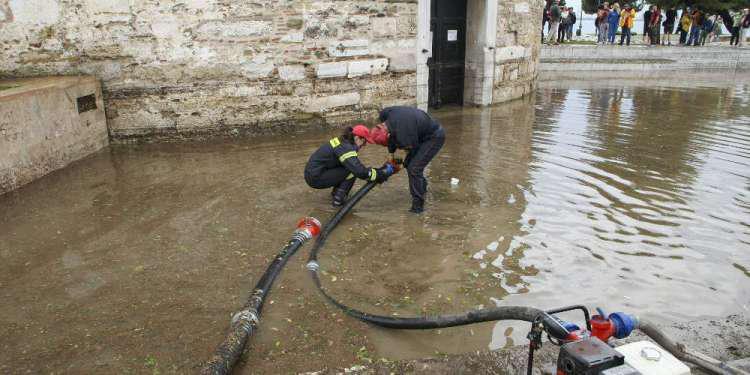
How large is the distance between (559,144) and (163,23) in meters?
6.84

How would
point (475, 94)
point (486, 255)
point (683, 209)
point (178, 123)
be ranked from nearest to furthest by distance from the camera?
point (486, 255) → point (683, 209) → point (178, 123) → point (475, 94)

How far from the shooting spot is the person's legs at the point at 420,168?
613 cm

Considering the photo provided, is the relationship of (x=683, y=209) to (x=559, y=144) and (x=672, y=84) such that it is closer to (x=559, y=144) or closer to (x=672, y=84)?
(x=559, y=144)

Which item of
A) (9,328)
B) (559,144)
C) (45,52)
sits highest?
(45,52)

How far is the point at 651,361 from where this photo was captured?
238cm

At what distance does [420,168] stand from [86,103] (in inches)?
216

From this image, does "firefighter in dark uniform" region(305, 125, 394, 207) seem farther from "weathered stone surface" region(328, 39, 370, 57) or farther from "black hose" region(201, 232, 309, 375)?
"weathered stone surface" region(328, 39, 370, 57)

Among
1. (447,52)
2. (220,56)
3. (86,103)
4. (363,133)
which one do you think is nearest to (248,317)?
(363,133)

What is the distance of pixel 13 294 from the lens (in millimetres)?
4457

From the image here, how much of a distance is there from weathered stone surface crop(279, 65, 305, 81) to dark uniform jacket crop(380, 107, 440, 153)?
3.99 metres

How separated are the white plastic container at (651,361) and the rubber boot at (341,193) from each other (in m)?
4.35

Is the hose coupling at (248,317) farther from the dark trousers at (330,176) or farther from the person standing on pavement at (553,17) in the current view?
the person standing on pavement at (553,17)

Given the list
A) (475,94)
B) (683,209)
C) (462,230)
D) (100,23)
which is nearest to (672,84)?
(475,94)

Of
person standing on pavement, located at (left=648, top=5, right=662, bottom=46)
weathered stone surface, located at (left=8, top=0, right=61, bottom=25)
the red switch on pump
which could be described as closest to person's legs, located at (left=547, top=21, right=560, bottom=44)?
person standing on pavement, located at (left=648, top=5, right=662, bottom=46)
